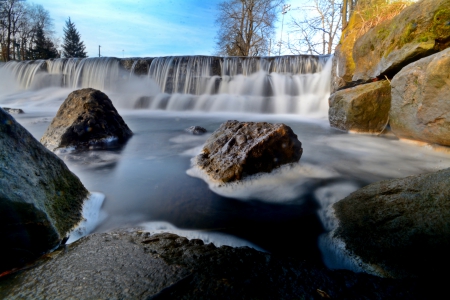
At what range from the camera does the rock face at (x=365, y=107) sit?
4725 mm

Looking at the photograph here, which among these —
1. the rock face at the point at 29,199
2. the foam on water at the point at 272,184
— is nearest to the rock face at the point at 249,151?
the foam on water at the point at 272,184

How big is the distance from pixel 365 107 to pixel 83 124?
5.32 metres

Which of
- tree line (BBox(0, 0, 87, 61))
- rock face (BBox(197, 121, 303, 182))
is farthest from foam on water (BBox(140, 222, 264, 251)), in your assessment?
tree line (BBox(0, 0, 87, 61))

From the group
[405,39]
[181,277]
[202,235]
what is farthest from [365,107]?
[181,277]

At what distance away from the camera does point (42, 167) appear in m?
1.85

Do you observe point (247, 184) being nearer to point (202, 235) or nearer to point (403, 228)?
point (202, 235)

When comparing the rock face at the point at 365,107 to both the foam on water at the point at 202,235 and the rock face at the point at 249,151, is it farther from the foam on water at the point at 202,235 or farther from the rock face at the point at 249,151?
the foam on water at the point at 202,235

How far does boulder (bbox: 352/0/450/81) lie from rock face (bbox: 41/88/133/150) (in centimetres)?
542

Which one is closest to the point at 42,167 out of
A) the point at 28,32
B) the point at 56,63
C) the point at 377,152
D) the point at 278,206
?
the point at 278,206

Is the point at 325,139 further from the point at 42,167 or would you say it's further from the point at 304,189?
the point at 42,167

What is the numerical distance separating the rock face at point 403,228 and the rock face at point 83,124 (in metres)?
4.28

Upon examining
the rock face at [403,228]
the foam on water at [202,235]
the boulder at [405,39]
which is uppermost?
the boulder at [405,39]

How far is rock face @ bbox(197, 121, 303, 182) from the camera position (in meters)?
2.79

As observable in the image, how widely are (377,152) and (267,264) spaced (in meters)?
3.48
